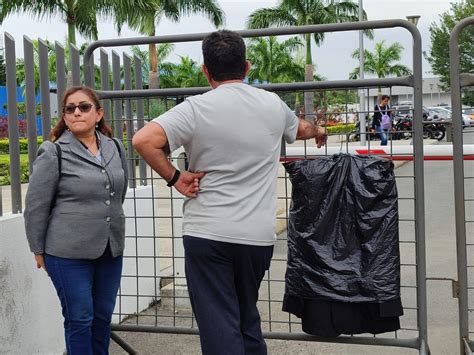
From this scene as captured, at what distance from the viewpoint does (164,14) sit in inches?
1242

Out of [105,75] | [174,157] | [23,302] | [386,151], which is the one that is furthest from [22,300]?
[386,151]

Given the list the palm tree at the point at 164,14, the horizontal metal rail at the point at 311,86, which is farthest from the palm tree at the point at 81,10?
the horizontal metal rail at the point at 311,86

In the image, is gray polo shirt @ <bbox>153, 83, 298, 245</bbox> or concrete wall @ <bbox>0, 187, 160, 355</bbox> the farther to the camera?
concrete wall @ <bbox>0, 187, 160, 355</bbox>

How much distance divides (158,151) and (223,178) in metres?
0.32

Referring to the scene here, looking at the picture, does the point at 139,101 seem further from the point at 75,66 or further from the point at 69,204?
the point at 69,204

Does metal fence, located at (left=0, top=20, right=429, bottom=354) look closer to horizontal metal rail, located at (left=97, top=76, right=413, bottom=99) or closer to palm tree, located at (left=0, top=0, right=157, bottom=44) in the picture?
horizontal metal rail, located at (left=97, top=76, right=413, bottom=99)

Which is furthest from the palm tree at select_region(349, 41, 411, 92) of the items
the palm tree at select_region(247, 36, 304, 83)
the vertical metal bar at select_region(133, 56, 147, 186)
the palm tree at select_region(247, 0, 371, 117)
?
the vertical metal bar at select_region(133, 56, 147, 186)

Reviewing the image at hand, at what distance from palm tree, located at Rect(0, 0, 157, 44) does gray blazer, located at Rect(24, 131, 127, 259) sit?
2217cm

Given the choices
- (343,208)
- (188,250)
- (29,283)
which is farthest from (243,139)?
(29,283)

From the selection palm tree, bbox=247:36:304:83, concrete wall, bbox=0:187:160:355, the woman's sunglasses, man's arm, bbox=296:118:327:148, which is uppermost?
palm tree, bbox=247:36:304:83

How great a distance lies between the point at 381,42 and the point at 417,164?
225 ft

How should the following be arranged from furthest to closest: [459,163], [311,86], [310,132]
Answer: [311,86], [459,163], [310,132]

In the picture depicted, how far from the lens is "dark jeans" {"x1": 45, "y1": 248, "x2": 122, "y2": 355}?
11.3ft

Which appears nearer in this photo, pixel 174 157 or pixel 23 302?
pixel 23 302
